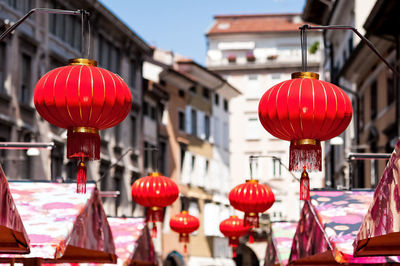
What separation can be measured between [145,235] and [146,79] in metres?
26.3

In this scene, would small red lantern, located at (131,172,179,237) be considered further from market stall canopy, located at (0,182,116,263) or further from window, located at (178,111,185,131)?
window, located at (178,111,185,131)

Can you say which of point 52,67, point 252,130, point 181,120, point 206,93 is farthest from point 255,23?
point 52,67

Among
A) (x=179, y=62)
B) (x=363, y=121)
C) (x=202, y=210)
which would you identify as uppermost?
(x=179, y=62)

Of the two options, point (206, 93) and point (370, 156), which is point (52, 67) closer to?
point (370, 156)

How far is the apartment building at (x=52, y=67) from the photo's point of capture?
3022 centimetres

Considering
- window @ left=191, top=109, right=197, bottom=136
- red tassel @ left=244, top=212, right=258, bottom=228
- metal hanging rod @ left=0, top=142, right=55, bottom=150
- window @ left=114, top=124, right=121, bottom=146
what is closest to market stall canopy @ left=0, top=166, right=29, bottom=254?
metal hanging rod @ left=0, top=142, right=55, bottom=150

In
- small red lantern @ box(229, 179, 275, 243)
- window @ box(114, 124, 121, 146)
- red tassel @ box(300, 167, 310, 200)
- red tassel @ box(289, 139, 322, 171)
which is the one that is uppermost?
window @ box(114, 124, 121, 146)

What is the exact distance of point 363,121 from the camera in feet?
122

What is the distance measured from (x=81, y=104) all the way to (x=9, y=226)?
224 centimetres

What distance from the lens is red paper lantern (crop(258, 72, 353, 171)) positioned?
34.4 feet

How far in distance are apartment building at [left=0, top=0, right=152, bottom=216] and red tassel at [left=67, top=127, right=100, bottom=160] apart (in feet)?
37.2

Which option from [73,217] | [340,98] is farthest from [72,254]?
[340,98]

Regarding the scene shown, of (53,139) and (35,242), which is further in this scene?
(53,139)

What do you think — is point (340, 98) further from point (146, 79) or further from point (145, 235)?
point (146, 79)
